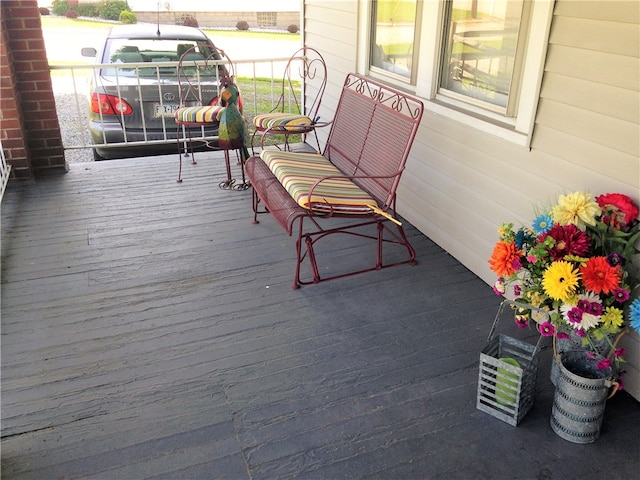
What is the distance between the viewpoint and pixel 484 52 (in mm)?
2891

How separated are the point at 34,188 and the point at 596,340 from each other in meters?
4.01

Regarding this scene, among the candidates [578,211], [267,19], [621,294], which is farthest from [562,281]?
[267,19]

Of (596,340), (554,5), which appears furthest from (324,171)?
(596,340)

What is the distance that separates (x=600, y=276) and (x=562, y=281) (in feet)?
0.39

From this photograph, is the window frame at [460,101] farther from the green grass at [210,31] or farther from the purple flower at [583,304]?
the green grass at [210,31]

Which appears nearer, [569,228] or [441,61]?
[569,228]

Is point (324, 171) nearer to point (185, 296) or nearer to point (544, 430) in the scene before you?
point (185, 296)

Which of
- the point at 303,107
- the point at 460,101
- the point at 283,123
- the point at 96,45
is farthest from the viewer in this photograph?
the point at 96,45

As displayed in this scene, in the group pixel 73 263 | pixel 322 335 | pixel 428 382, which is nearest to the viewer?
pixel 428 382

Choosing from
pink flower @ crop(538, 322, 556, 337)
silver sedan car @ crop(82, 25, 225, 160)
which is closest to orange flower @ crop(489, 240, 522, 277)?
pink flower @ crop(538, 322, 556, 337)

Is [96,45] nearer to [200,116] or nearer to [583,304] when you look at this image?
[200,116]

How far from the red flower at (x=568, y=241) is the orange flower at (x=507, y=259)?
0.12m

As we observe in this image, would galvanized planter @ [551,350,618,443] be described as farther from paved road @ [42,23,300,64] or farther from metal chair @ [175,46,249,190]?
paved road @ [42,23,300,64]

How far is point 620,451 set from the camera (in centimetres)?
195
